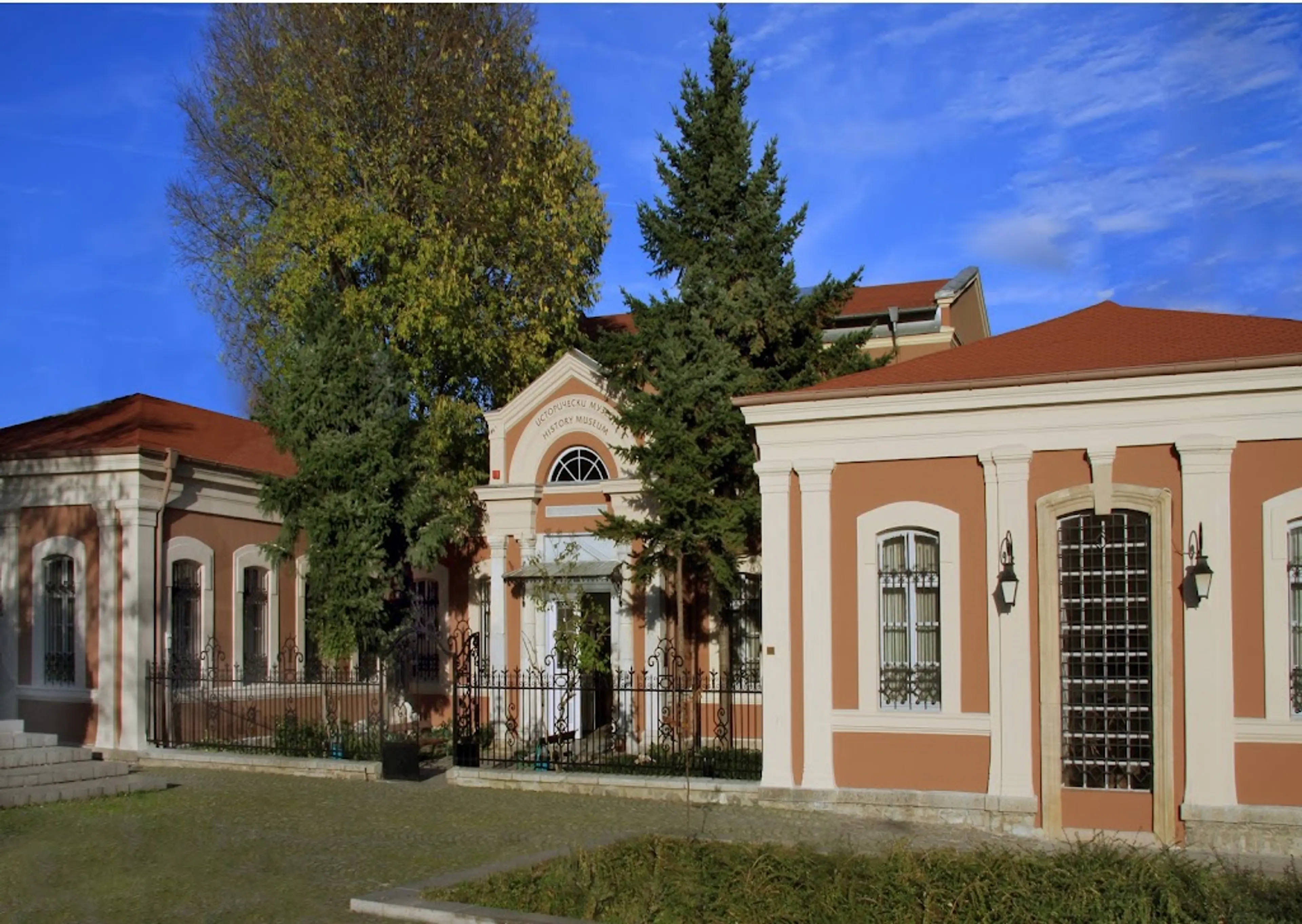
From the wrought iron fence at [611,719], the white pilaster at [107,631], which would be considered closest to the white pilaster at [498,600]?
the wrought iron fence at [611,719]

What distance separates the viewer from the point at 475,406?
23.8m

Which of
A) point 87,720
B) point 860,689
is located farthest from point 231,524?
point 860,689

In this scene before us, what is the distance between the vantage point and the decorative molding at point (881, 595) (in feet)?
46.9

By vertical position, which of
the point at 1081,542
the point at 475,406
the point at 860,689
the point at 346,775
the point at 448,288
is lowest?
the point at 346,775

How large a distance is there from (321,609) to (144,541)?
2.90 metres

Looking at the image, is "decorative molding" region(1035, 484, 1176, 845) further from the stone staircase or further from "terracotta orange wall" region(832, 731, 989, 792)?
the stone staircase

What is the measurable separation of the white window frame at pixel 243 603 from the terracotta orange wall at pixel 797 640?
32.1ft

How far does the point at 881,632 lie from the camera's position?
14695mm

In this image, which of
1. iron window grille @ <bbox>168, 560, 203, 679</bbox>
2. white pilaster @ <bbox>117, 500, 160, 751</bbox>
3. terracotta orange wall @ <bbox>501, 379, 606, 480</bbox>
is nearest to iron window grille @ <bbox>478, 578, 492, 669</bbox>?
terracotta orange wall @ <bbox>501, 379, 606, 480</bbox>

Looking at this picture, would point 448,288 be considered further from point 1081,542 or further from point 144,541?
point 1081,542

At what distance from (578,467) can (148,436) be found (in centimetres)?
665

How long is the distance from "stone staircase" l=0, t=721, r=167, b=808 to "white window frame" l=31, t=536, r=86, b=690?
295 cm

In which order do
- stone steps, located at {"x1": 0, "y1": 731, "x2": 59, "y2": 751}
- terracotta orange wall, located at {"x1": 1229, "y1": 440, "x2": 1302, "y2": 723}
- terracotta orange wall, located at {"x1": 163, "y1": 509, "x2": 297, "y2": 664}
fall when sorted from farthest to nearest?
terracotta orange wall, located at {"x1": 163, "y1": 509, "x2": 297, "y2": 664} < stone steps, located at {"x1": 0, "y1": 731, "x2": 59, "y2": 751} < terracotta orange wall, located at {"x1": 1229, "y1": 440, "x2": 1302, "y2": 723}

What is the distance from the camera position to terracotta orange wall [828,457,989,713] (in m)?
14.2
